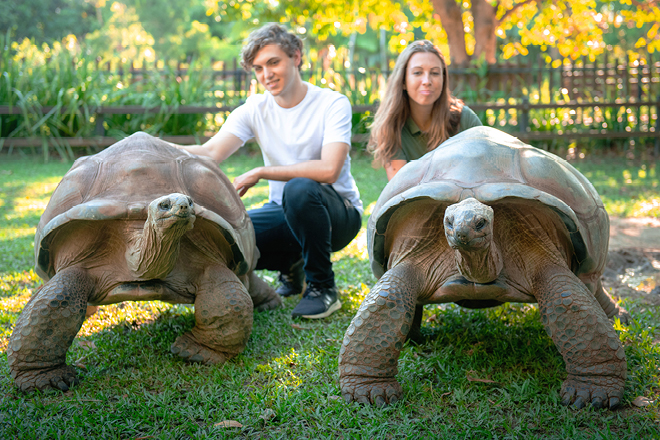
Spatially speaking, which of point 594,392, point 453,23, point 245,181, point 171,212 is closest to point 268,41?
point 245,181

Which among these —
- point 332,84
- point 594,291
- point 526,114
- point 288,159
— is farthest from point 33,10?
point 594,291

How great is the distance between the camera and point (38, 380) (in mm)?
2014

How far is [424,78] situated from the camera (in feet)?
9.77

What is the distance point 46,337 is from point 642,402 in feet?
6.97

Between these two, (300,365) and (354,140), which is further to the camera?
(354,140)

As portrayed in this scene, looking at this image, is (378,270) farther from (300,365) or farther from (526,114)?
(526,114)

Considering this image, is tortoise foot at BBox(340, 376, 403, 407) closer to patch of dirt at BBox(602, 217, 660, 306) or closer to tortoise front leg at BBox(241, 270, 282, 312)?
tortoise front leg at BBox(241, 270, 282, 312)

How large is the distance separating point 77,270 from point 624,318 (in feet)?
8.06

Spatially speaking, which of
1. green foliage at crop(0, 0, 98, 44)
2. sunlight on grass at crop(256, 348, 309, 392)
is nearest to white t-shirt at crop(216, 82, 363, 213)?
sunlight on grass at crop(256, 348, 309, 392)

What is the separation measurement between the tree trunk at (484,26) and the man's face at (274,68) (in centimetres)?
882

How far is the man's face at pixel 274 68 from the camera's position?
2.92 meters

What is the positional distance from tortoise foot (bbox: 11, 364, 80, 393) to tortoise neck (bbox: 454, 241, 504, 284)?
1.54 m

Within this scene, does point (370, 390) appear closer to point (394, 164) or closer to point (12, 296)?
point (394, 164)

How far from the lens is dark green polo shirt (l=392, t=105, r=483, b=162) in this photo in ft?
10.4
